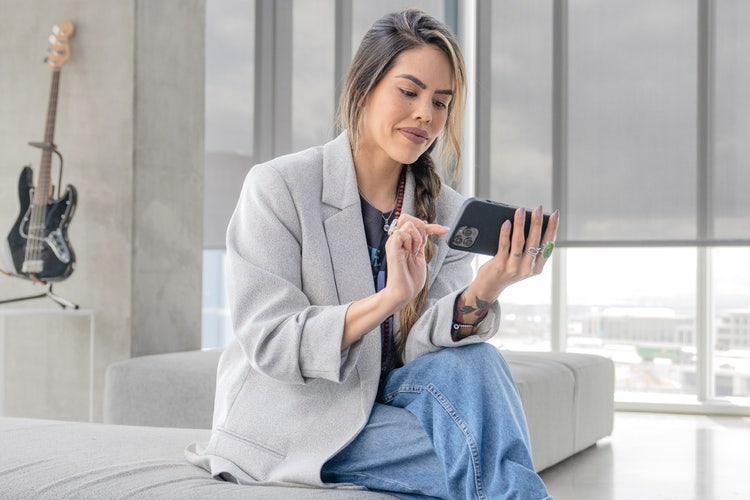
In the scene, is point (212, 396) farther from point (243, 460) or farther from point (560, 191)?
point (560, 191)

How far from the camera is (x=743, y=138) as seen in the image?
557 cm

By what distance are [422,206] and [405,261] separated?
35 centimetres

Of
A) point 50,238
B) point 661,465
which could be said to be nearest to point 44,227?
point 50,238

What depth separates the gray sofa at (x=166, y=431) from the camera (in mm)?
1521

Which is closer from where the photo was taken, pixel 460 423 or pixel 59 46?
pixel 460 423

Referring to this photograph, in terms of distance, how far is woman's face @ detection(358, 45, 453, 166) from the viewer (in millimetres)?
1680

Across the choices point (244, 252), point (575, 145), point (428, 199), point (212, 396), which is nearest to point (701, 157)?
point (575, 145)

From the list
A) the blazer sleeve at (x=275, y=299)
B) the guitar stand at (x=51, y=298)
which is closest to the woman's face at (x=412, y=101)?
the blazer sleeve at (x=275, y=299)

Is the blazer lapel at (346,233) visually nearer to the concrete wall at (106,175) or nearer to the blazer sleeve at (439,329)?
the blazer sleeve at (439,329)

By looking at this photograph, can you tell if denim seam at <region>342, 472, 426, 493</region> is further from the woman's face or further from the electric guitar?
the electric guitar

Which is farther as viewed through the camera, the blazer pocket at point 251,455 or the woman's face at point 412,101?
the woman's face at point 412,101

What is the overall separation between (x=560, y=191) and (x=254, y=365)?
4666 mm

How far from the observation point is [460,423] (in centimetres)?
142

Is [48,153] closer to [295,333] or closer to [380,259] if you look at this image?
[380,259]
